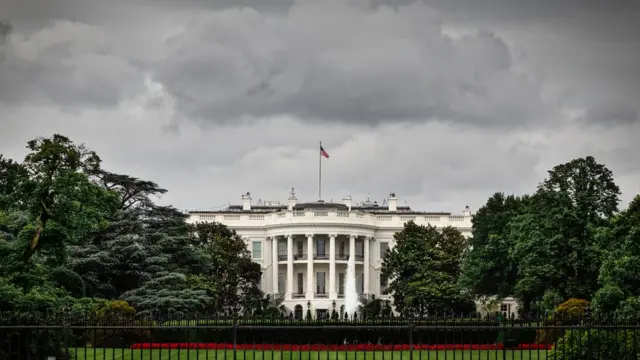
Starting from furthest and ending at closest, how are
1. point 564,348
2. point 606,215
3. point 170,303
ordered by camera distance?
point 170,303
point 606,215
point 564,348

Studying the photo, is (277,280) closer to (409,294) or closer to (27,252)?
(409,294)

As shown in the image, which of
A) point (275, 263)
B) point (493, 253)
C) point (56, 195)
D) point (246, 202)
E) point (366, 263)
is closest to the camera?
point (56, 195)

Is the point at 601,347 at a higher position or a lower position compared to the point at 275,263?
lower

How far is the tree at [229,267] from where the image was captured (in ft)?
279

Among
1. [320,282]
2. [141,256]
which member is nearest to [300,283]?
Result: [320,282]

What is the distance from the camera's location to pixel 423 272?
3243 inches

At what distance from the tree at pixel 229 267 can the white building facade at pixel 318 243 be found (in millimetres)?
9177

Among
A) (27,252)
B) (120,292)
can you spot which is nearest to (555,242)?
(120,292)

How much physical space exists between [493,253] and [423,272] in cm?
1405

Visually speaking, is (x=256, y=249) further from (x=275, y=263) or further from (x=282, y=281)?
(x=282, y=281)

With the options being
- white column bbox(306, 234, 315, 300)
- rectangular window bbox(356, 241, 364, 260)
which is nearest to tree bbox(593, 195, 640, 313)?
white column bbox(306, 234, 315, 300)

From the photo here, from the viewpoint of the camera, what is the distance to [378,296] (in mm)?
105062

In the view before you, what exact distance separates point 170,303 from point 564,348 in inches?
1438

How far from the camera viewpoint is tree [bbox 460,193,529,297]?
6819 cm
